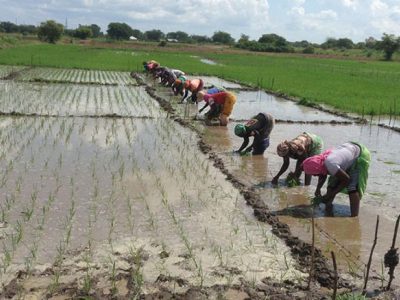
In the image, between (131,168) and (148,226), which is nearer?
(148,226)

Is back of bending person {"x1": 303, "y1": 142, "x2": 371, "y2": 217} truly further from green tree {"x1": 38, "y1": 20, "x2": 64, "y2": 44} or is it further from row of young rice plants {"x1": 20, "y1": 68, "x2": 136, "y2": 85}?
green tree {"x1": 38, "y1": 20, "x2": 64, "y2": 44}

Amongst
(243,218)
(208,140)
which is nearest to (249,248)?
(243,218)

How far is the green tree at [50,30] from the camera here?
205 ft

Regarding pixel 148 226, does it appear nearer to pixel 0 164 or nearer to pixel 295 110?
pixel 0 164

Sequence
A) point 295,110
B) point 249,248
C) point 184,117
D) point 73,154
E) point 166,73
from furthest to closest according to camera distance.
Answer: point 166,73, point 295,110, point 184,117, point 73,154, point 249,248

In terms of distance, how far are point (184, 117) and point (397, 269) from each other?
804cm

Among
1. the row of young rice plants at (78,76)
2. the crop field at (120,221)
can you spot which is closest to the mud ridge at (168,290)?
the crop field at (120,221)

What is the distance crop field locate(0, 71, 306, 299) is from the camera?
12.6 ft

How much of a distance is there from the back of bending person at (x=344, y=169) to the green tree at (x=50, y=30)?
6254 cm

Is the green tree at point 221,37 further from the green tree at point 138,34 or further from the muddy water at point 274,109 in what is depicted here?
the muddy water at point 274,109

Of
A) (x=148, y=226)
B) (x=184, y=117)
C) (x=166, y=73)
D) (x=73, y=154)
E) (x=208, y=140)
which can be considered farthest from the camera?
(x=166, y=73)

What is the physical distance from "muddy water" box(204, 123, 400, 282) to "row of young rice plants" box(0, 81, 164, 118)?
3.22m

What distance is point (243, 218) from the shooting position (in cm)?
534

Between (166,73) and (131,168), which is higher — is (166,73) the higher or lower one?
the higher one
